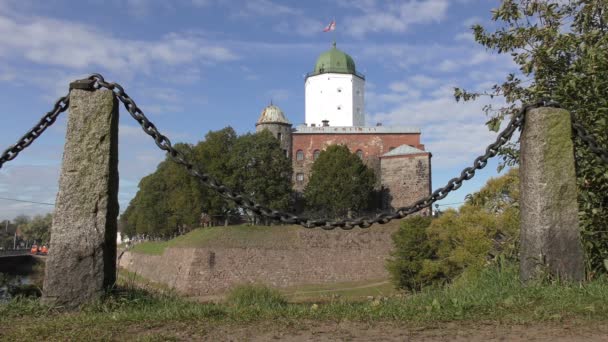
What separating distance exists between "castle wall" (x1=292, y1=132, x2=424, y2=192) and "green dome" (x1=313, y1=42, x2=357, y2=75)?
9.55 meters

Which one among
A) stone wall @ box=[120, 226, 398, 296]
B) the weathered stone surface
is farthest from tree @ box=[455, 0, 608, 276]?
stone wall @ box=[120, 226, 398, 296]

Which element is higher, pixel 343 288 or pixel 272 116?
pixel 272 116

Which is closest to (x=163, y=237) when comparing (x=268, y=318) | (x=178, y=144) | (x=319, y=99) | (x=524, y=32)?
(x=178, y=144)

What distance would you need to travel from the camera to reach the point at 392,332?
3.55 m

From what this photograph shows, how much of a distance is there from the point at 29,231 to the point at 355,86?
5083 centimetres

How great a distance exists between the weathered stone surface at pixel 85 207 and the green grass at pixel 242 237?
33.8 meters

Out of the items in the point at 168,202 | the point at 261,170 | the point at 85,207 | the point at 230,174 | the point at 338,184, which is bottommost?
the point at 85,207

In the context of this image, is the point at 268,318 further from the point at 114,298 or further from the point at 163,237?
the point at 163,237

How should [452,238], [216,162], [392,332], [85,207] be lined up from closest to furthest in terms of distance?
A: [392,332] < [85,207] < [452,238] < [216,162]

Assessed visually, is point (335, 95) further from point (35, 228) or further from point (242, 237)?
point (35, 228)

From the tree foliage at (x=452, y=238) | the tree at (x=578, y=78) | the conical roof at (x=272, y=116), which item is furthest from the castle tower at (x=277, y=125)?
the tree at (x=578, y=78)

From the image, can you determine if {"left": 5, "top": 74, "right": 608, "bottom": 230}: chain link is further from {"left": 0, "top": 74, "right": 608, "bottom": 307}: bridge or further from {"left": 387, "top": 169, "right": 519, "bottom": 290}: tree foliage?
{"left": 387, "top": 169, "right": 519, "bottom": 290}: tree foliage

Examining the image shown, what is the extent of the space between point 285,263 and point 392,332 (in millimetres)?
34782

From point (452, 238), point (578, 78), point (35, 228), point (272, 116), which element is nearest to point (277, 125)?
point (272, 116)
